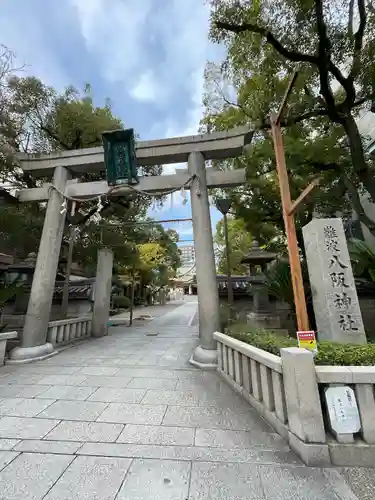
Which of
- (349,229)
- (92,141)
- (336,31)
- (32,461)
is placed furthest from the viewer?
(349,229)

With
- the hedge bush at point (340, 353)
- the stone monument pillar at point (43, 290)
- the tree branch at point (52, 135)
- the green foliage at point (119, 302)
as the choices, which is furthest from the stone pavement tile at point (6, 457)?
the green foliage at point (119, 302)

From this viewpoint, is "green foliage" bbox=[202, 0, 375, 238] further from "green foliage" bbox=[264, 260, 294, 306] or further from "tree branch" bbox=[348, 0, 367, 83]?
"green foliage" bbox=[264, 260, 294, 306]

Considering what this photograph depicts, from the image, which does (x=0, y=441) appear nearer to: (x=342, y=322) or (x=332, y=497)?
(x=332, y=497)

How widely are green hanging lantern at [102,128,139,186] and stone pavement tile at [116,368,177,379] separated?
4.51 meters

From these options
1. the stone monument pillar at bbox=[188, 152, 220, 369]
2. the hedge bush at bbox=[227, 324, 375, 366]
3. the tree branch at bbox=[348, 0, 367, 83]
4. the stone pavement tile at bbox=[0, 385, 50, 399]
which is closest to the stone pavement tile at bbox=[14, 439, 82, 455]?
the stone pavement tile at bbox=[0, 385, 50, 399]

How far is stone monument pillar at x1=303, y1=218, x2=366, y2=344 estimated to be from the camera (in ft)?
14.9

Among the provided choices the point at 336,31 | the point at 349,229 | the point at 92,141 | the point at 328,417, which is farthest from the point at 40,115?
the point at 349,229

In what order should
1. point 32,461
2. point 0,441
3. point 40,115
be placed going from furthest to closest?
point 40,115, point 0,441, point 32,461

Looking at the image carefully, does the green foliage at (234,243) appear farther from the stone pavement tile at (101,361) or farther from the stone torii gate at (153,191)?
the stone pavement tile at (101,361)

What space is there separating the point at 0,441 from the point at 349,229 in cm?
1399

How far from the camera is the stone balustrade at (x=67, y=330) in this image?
6.41 meters

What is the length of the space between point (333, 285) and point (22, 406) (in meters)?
5.42

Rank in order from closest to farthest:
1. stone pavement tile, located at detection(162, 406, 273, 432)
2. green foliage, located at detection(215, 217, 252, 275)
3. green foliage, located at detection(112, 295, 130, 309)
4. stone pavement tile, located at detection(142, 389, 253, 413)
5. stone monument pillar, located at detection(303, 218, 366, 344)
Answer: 1. stone pavement tile, located at detection(162, 406, 273, 432)
2. stone pavement tile, located at detection(142, 389, 253, 413)
3. stone monument pillar, located at detection(303, 218, 366, 344)
4. green foliage, located at detection(112, 295, 130, 309)
5. green foliage, located at detection(215, 217, 252, 275)

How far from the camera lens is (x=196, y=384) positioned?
410 centimetres
